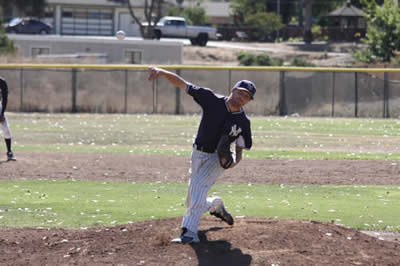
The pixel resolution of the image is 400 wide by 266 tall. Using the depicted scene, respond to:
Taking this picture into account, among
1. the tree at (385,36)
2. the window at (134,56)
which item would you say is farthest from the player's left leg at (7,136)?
the window at (134,56)

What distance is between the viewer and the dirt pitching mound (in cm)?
786

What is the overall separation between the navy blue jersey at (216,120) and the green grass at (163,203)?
2.52m

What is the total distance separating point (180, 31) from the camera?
67500mm

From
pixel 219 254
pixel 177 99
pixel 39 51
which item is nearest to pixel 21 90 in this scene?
pixel 177 99

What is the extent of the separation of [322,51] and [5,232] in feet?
204

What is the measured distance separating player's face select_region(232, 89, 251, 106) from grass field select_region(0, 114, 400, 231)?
9.84 ft

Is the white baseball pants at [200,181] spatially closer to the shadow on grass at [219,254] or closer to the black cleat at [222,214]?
the black cleat at [222,214]

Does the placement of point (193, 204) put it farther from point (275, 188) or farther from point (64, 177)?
point (64, 177)

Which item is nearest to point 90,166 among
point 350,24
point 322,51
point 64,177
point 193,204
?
point 64,177

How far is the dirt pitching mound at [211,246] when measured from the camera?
25.8 ft

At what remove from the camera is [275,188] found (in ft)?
45.7

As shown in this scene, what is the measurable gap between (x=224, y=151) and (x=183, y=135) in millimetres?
16380

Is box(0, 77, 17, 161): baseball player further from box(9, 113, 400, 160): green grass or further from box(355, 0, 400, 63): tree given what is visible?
box(355, 0, 400, 63): tree

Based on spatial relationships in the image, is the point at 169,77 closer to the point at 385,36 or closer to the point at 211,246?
the point at 211,246
